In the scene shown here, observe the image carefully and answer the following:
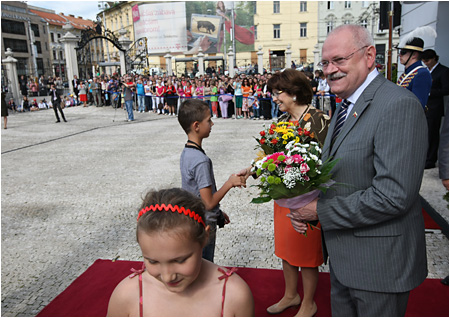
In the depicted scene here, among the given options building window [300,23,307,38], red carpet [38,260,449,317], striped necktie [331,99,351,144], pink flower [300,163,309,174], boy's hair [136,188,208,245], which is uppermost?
building window [300,23,307,38]

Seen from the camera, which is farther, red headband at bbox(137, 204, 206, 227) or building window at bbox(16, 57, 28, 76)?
building window at bbox(16, 57, 28, 76)

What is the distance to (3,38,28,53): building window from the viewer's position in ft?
182

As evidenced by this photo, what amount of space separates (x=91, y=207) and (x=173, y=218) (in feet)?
15.7

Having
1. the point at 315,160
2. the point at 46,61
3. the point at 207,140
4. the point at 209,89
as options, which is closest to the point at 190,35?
the point at 46,61

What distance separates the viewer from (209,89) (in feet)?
56.6

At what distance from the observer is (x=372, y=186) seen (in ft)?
5.57

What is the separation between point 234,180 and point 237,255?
70.3 inches

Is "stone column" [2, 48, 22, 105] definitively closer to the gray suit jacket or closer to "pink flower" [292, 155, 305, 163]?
Answer: "pink flower" [292, 155, 305, 163]

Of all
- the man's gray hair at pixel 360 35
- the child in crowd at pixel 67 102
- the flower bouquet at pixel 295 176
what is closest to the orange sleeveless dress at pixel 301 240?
the flower bouquet at pixel 295 176

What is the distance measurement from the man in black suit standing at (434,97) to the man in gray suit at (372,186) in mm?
5567

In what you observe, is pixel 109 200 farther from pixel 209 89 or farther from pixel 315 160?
pixel 209 89

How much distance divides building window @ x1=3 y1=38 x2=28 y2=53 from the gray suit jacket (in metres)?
65.0

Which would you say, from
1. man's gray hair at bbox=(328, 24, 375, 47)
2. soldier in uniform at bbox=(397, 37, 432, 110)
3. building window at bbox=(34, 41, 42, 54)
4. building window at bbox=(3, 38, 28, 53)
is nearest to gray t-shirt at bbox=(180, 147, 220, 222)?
man's gray hair at bbox=(328, 24, 375, 47)

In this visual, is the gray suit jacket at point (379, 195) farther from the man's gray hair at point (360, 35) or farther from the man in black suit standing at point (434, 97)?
the man in black suit standing at point (434, 97)
